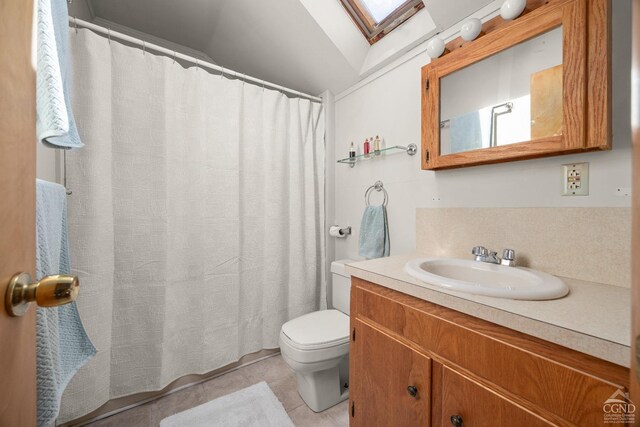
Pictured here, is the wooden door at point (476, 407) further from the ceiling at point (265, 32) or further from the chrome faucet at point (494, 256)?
the ceiling at point (265, 32)

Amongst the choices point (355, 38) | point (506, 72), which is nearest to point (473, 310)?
point (506, 72)

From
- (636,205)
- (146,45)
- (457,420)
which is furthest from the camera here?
(146,45)

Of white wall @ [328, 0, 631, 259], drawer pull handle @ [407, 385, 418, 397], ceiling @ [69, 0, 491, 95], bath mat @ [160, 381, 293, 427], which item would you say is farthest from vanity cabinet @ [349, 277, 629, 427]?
ceiling @ [69, 0, 491, 95]

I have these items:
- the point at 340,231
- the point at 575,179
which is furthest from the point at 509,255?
the point at 340,231

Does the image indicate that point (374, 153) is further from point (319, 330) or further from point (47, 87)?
point (47, 87)

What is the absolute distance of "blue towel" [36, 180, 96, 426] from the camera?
57 centimetres

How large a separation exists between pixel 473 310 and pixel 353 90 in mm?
1681

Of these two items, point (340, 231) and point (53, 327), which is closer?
point (53, 327)

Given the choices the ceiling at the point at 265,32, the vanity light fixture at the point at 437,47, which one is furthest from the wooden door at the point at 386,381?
the ceiling at the point at 265,32

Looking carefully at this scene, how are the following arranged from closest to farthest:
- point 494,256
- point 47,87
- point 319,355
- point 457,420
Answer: point 47,87, point 457,420, point 494,256, point 319,355

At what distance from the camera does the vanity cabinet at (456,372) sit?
530 mm

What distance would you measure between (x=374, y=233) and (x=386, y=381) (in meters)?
0.87

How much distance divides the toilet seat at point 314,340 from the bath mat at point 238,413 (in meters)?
0.31

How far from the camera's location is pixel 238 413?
133cm
